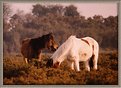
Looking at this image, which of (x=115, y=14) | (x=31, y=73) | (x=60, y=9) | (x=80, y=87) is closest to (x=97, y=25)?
(x=115, y=14)

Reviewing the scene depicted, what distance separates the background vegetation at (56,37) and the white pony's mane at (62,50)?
0.03 m

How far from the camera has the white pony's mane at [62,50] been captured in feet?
6.53

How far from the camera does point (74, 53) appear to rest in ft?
6.54

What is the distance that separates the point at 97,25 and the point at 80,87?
1.49 ft

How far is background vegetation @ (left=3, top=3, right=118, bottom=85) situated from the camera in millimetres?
1977

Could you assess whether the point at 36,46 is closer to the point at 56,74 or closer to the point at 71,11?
the point at 56,74

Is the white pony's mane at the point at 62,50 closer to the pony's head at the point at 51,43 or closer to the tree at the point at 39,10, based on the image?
the pony's head at the point at 51,43

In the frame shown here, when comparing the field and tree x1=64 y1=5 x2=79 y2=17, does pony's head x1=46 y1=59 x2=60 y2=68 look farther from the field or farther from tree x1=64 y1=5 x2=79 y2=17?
tree x1=64 y1=5 x2=79 y2=17

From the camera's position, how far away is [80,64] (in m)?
2.01

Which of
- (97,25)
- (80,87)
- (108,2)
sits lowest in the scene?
(80,87)

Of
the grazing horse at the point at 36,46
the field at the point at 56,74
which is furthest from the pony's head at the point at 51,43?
the field at the point at 56,74

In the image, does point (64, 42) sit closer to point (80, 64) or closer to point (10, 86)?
point (80, 64)

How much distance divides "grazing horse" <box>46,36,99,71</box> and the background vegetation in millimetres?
32

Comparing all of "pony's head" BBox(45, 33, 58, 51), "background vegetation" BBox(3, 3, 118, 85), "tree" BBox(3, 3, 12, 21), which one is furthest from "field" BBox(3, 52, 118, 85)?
"tree" BBox(3, 3, 12, 21)
